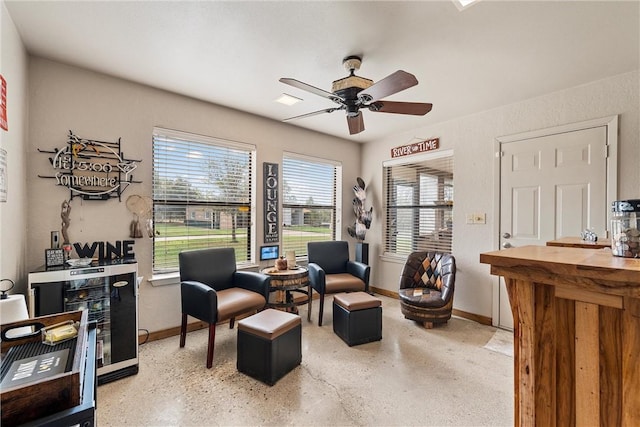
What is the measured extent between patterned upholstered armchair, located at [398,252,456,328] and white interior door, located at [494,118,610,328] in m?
0.61

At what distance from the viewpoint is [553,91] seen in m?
2.88

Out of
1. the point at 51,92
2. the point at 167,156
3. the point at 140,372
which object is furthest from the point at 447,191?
the point at 51,92

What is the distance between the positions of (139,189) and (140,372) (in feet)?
5.48

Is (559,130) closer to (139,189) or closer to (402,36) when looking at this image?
(402,36)

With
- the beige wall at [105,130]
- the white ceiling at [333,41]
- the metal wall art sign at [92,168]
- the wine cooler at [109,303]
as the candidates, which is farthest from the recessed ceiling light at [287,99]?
the wine cooler at [109,303]

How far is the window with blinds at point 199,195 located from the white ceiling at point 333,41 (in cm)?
64

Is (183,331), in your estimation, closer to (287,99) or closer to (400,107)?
(287,99)

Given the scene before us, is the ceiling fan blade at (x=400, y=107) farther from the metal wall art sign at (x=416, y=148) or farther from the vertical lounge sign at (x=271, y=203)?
the vertical lounge sign at (x=271, y=203)

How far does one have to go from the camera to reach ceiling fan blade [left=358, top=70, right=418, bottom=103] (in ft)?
5.61

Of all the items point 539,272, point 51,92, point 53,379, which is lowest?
point 53,379

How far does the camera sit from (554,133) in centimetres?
292

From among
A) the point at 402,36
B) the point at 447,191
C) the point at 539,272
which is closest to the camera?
the point at 539,272

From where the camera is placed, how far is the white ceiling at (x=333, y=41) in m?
1.75

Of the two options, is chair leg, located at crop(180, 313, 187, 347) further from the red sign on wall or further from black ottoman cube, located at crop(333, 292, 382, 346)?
the red sign on wall
